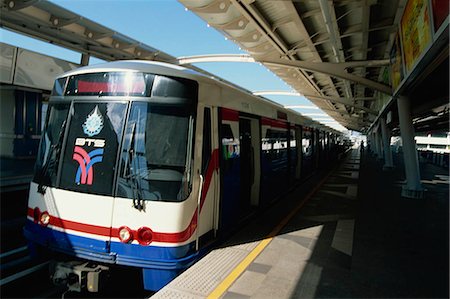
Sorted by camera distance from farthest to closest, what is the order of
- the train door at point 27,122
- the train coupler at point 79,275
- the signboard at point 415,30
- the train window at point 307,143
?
the train window at point 307,143
the train door at point 27,122
the signboard at point 415,30
the train coupler at point 79,275

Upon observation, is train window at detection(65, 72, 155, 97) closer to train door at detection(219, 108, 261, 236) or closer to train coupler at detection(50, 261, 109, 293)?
train door at detection(219, 108, 261, 236)

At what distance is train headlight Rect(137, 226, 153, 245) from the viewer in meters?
3.74

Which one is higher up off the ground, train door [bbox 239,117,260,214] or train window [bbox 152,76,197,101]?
train window [bbox 152,76,197,101]

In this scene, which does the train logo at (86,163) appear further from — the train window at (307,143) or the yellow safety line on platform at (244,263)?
the train window at (307,143)

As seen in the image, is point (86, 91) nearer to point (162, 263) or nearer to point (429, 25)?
point (162, 263)

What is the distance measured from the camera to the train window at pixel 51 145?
414 cm

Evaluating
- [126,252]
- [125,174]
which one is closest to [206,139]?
[125,174]

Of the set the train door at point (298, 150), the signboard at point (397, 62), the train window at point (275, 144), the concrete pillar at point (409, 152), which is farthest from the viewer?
the train door at point (298, 150)

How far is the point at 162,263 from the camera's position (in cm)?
373

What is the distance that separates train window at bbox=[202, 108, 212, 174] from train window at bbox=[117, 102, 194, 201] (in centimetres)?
35

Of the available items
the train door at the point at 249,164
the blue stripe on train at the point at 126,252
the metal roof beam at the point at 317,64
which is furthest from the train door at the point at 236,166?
the metal roof beam at the point at 317,64

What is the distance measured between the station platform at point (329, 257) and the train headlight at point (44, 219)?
5.55 feet

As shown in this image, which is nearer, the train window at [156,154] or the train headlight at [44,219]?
the train window at [156,154]

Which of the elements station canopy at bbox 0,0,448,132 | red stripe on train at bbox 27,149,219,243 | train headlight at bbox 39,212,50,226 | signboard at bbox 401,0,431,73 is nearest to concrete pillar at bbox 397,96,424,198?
station canopy at bbox 0,0,448,132
